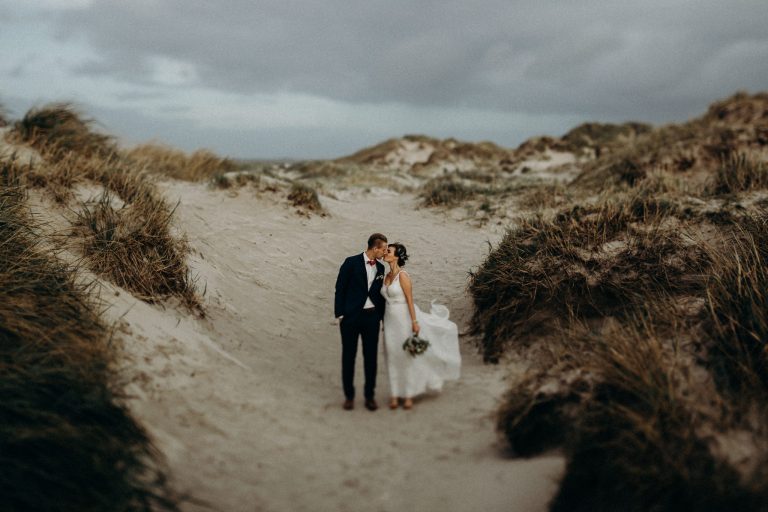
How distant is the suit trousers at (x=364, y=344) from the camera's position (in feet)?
18.1

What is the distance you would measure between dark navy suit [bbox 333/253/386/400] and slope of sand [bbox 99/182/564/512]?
355 millimetres

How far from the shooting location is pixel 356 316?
553 centimetres

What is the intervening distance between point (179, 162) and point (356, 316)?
12836 millimetres

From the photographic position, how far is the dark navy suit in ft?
18.2

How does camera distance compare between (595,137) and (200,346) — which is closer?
(200,346)

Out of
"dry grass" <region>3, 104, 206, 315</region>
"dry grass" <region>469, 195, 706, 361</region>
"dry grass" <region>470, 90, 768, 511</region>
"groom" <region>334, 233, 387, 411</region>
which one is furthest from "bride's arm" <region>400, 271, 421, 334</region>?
"dry grass" <region>3, 104, 206, 315</region>

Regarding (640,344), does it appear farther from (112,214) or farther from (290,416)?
(112,214)

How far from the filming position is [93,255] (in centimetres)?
699

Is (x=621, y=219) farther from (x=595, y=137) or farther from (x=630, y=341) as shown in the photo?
(x=595, y=137)

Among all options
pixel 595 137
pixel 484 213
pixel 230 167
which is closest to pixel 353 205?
pixel 484 213

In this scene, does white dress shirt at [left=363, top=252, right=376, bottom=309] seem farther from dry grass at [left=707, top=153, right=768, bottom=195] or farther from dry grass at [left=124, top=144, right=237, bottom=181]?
dry grass at [left=124, top=144, right=237, bottom=181]

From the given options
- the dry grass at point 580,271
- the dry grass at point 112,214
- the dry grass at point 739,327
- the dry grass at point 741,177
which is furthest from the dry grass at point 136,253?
the dry grass at point 741,177

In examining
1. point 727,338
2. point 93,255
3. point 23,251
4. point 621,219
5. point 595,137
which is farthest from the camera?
point 595,137

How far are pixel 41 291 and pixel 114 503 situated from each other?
286cm
